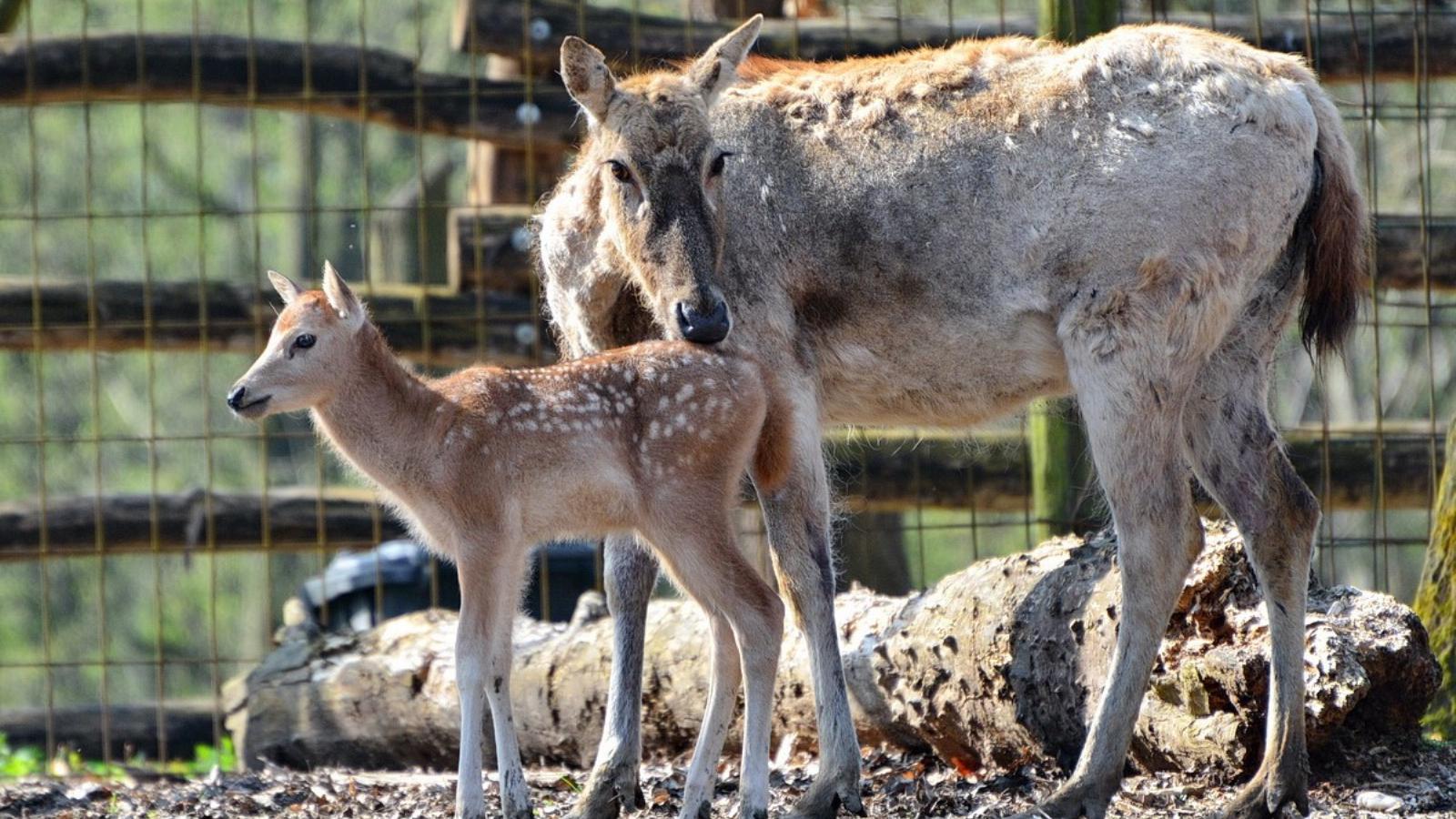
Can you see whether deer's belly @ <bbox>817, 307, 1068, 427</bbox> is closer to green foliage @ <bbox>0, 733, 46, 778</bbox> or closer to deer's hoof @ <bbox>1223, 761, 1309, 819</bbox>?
deer's hoof @ <bbox>1223, 761, 1309, 819</bbox>

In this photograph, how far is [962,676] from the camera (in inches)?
248

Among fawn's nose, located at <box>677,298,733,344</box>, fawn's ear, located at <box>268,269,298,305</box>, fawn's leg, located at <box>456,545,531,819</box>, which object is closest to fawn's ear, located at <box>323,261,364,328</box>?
fawn's ear, located at <box>268,269,298,305</box>

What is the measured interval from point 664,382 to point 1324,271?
2204 millimetres

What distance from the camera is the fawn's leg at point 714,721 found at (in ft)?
17.5

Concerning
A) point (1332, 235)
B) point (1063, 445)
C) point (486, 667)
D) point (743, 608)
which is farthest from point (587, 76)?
point (1063, 445)

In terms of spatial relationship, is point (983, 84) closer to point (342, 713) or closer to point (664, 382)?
point (664, 382)

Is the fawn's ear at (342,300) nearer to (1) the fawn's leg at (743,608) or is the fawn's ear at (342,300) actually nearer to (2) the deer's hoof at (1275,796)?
(1) the fawn's leg at (743,608)

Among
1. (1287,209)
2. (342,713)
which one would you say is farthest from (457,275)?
(1287,209)

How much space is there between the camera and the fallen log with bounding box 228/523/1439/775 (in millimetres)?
5711

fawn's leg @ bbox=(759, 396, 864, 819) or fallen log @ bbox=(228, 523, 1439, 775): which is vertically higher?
fawn's leg @ bbox=(759, 396, 864, 819)

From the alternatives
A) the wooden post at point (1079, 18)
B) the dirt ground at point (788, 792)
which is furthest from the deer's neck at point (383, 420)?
the wooden post at point (1079, 18)

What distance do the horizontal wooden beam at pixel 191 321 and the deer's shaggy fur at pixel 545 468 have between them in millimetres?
3282

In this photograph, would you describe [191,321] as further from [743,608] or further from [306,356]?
[743,608]

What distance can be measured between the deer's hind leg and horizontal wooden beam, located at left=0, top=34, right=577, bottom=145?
4.19m
